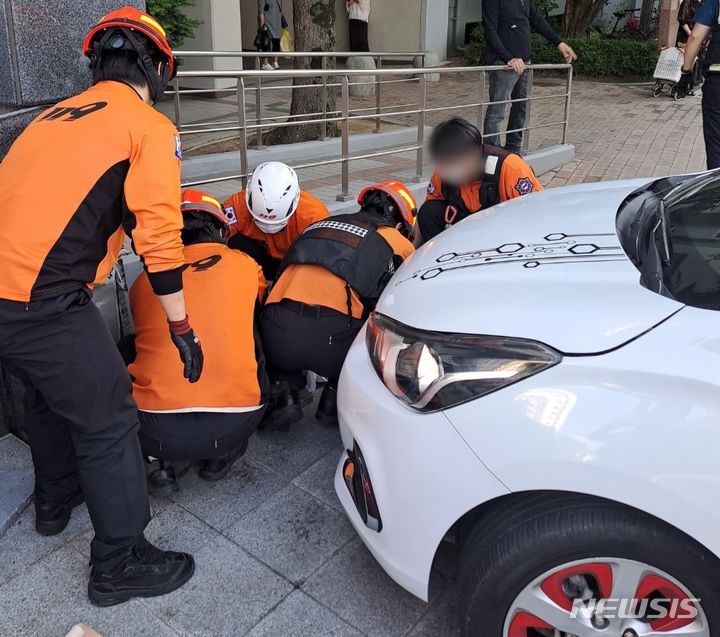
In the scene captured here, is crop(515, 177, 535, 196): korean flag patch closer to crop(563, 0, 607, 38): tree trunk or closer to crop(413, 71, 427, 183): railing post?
crop(413, 71, 427, 183): railing post

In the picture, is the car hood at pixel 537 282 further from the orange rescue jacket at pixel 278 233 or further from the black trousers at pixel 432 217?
the black trousers at pixel 432 217

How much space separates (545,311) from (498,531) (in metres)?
0.58

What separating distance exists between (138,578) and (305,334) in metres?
1.21

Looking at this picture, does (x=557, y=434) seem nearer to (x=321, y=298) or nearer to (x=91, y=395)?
(x=91, y=395)

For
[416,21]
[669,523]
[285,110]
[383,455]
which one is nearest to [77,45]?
[383,455]

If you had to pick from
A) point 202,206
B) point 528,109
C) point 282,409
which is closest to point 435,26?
point 528,109

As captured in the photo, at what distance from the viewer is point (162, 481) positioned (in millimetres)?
2912

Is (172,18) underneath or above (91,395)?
above

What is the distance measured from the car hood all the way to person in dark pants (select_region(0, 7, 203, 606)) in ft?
2.64

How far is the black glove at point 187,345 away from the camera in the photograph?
7.73ft

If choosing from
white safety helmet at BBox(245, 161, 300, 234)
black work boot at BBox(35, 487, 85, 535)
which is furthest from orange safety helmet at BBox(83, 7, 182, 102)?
black work boot at BBox(35, 487, 85, 535)

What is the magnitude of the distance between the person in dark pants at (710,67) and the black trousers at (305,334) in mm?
3616

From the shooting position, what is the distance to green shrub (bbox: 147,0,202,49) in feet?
30.5

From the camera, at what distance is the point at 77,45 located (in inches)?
129
